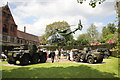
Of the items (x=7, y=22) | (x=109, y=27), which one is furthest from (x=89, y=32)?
(x=7, y=22)

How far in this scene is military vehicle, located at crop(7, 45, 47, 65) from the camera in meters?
11.1

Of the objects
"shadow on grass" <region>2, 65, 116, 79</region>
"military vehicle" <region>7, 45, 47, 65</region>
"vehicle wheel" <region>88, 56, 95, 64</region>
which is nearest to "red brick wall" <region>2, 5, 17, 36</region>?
"military vehicle" <region>7, 45, 47, 65</region>

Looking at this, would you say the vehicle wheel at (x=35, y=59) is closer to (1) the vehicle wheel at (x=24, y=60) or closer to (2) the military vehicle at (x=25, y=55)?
(2) the military vehicle at (x=25, y=55)

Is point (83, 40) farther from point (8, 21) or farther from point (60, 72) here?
point (60, 72)

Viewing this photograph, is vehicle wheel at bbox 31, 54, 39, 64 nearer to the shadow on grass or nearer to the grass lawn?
the grass lawn

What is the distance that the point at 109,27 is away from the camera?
200 ft

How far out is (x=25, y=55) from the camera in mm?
11383

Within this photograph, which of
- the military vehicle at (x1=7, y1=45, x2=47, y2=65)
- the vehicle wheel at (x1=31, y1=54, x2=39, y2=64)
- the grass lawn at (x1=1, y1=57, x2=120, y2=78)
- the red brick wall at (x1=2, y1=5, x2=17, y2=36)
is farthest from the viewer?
the red brick wall at (x1=2, y1=5, x2=17, y2=36)

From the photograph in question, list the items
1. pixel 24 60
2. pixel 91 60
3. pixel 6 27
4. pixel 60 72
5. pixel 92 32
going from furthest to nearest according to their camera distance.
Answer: pixel 92 32
pixel 6 27
pixel 91 60
pixel 24 60
pixel 60 72

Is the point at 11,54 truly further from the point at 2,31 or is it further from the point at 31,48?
the point at 2,31

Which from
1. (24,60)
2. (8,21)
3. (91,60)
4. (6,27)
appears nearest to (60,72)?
(24,60)

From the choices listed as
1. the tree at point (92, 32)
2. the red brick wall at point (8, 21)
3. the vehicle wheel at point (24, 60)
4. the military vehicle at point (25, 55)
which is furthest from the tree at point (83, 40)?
the vehicle wheel at point (24, 60)

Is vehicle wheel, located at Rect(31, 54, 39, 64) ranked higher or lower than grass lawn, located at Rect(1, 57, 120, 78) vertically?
higher

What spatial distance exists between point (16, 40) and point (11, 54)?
27.9 metres
